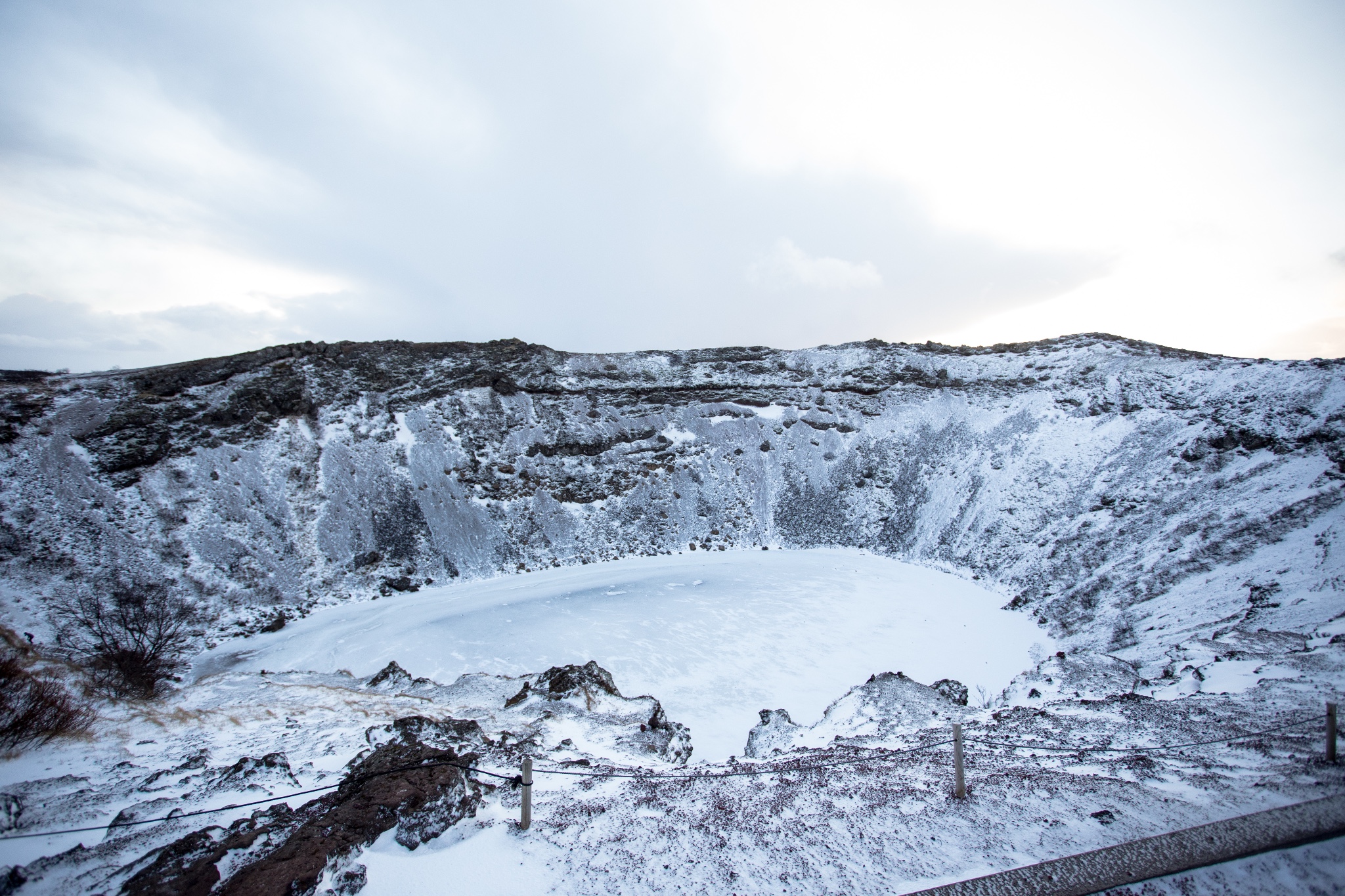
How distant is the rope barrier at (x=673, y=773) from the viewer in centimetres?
737

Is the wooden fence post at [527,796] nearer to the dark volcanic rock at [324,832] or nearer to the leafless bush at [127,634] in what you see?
the dark volcanic rock at [324,832]

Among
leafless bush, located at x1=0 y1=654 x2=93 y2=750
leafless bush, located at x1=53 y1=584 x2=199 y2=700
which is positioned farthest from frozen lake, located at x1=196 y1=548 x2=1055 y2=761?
leafless bush, located at x1=0 y1=654 x2=93 y2=750

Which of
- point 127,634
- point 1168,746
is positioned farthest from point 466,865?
point 127,634

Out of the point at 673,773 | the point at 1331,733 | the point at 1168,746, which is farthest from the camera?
the point at 673,773

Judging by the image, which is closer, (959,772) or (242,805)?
(959,772)

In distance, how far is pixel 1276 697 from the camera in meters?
9.49

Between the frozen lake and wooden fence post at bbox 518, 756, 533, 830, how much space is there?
6.49m

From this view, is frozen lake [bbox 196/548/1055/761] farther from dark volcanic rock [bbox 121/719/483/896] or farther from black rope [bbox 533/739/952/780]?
dark volcanic rock [bbox 121/719/483/896]

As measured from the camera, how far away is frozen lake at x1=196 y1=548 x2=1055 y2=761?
56.1 ft

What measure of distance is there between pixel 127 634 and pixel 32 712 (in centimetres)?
1255

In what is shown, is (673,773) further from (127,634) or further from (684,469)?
(684,469)

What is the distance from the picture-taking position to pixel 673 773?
9.66m

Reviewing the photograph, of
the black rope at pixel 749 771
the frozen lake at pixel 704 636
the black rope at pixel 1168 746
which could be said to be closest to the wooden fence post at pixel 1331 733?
the black rope at pixel 1168 746

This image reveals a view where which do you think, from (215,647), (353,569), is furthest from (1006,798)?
(353,569)
